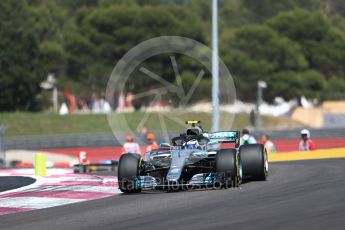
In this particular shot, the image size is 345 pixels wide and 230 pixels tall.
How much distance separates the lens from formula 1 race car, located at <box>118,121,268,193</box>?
1317 centimetres

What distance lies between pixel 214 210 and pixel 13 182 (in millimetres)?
7068

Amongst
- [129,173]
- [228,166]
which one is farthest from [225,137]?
[129,173]

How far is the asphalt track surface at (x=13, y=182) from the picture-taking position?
50.9ft

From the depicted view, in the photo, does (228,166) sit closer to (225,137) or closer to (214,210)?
(225,137)

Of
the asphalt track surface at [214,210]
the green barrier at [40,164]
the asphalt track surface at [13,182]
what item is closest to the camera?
the asphalt track surface at [214,210]

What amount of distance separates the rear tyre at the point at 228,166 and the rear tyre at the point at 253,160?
0.89 m

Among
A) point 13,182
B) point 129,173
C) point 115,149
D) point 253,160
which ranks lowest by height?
point 13,182

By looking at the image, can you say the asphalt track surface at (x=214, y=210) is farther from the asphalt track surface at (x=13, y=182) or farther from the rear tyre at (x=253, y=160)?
the asphalt track surface at (x=13, y=182)

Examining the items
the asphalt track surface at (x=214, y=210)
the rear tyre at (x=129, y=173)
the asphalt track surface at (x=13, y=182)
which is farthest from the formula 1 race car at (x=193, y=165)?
the asphalt track surface at (x=13, y=182)

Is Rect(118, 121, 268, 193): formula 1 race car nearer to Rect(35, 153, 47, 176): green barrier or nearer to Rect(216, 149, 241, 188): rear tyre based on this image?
Rect(216, 149, 241, 188): rear tyre

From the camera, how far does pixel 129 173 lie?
13.5m

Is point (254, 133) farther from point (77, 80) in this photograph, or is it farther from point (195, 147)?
point (77, 80)

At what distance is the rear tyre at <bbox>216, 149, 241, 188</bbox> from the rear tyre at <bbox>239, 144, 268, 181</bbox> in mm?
888

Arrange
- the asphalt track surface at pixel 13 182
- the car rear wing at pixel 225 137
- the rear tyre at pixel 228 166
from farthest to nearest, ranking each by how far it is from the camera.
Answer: the asphalt track surface at pixel 13 182 < the car rear wing at pixel 225 137 < the rear tyre at pixel 228 166
